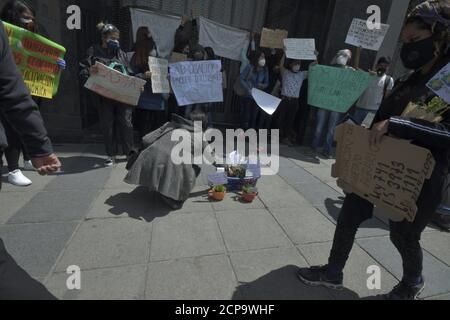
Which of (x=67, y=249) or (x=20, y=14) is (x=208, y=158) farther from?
(x=20, y=14)

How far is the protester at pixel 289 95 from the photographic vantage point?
6.20 m

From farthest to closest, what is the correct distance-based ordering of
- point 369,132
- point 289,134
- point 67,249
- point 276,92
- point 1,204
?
point 289,134
point 276,92
point 1,204
point 67,249
point 369,132

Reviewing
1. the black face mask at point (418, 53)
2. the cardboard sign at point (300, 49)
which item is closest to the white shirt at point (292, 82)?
the cardboard sign at point (300, 49)

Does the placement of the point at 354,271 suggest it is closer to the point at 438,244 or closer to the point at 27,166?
the point at 438,244

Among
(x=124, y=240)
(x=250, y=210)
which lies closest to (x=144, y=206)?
(x=124, y=240)

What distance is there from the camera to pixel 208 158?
3.76m

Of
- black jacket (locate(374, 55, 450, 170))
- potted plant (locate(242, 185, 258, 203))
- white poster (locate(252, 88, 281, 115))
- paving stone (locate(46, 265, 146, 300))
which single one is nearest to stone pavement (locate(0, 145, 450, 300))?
paving stone (locate(46, 265, 146, 300))

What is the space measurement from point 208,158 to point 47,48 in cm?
247

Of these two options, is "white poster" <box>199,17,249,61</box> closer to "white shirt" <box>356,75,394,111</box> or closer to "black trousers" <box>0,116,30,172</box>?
"white shirt" <box>356,75,394,111</box>

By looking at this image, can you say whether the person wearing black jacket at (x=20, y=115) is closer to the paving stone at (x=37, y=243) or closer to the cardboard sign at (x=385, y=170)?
the paving stone at (x=37, y=243)

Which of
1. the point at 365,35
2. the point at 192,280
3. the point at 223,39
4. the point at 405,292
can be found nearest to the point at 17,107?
the point at 192,280

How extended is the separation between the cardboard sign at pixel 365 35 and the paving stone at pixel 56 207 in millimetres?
4986

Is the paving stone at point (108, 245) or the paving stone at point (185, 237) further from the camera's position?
the paving stone at point (185, 237)

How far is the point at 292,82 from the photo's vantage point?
6.24 meters
